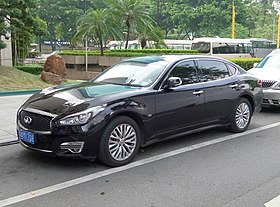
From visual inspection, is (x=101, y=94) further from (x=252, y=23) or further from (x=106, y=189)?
(x=252, y=23)

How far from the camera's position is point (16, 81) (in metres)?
12.6

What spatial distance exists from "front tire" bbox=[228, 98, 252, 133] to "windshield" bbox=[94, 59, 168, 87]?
1833 mm

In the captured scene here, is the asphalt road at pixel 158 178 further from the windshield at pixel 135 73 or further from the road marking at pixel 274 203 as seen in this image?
the windshield at pixel 135 73

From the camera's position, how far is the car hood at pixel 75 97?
15.6ft

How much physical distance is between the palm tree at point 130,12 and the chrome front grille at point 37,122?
1803 centimetres

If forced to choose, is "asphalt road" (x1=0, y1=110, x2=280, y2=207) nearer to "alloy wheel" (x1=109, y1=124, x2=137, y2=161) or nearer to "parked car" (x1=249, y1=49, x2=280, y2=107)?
"alloy wheel" (x1=109, y1=124, x2=137, y2=161)

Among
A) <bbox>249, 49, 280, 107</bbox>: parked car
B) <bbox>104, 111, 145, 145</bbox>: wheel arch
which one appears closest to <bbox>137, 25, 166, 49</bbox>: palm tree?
<bbox>249, 49, 280, 107</bbox>: parked car

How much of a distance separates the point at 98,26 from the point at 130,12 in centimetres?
233

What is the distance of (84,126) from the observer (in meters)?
4.61

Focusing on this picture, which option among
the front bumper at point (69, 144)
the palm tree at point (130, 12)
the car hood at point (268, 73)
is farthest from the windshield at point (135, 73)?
the palm tree at point (130, 12)

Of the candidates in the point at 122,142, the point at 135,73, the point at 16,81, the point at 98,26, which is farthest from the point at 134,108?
the point at 98,26

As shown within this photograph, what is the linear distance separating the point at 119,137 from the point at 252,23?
46782 millimetres

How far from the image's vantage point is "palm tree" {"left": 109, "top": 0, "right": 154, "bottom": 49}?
22.3 metres

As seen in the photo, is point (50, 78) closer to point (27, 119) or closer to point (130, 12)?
point (27, 119)
